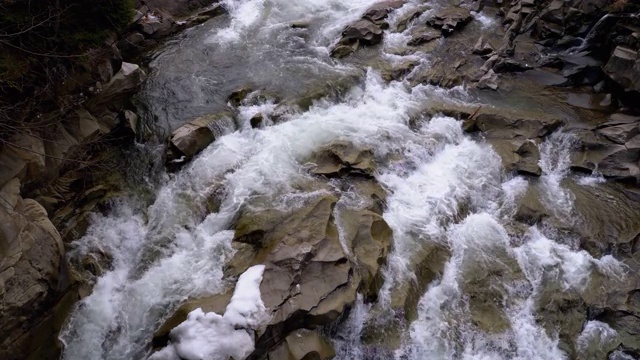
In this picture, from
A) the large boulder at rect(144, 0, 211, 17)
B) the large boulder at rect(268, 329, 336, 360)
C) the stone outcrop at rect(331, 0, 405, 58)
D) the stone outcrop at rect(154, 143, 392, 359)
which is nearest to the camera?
the large boulder at rect(268, 329, 336, 360)

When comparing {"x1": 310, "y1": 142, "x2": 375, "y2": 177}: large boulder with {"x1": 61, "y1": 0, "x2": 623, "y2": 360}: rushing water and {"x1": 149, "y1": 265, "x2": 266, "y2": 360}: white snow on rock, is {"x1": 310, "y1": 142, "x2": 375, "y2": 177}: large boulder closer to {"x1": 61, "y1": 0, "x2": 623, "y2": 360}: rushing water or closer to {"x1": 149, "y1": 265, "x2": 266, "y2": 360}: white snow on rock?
{"x1": 61, "y1": 0, "x2": 623, "y2": 360}: rushing water

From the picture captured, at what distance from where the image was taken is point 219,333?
7.17 metres

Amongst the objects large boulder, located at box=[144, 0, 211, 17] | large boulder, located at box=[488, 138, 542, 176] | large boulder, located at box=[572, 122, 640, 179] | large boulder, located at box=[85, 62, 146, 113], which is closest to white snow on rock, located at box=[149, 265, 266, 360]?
large boulder, located at box=[85, 62, 146, 113]

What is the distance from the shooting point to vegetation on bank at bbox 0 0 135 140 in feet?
25.9

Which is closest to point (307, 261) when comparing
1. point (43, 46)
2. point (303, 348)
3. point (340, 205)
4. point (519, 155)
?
point (303, 348)

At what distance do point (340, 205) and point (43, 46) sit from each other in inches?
274

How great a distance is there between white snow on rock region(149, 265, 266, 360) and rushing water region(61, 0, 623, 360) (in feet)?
2.79

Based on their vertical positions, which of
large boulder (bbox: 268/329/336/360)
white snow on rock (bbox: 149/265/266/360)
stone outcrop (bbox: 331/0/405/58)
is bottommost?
large boulder (bbox: 268/329/336/360)

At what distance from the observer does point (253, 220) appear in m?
9.38

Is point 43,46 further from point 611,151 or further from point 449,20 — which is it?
point 449,20

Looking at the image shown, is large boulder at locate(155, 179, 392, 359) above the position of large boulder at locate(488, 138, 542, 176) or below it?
above

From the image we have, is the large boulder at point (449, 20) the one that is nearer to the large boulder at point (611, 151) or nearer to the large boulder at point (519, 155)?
the large boulder at point (519, 155)

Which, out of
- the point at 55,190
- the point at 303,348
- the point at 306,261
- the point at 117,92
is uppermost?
the point at 117,92

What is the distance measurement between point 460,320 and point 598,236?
452cm
